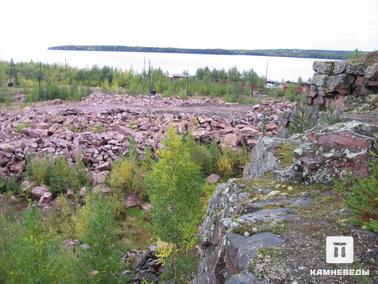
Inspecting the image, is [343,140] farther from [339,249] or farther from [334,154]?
[339,249]

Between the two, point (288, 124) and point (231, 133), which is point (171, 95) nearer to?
point (231, 133)

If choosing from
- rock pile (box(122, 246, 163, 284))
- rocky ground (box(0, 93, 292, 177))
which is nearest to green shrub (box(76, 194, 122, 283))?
rock pile (box(122, 246, 163, 284))

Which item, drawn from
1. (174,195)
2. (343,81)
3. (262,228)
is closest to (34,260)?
(174,195)

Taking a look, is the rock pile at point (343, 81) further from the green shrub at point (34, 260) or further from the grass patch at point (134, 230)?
the green shrub at point (34, 260)

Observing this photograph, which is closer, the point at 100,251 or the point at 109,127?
the point at 100,251

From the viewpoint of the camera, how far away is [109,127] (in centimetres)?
1855

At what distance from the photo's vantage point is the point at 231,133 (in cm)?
1769

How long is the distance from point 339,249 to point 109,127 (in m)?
15.4

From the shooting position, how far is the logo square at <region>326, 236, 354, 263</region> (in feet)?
12.6

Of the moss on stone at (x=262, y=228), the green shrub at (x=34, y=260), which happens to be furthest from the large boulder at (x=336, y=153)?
the green shrub at (x=34, y=260)

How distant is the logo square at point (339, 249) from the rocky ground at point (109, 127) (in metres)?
11.6

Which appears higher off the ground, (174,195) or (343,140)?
(343,140)

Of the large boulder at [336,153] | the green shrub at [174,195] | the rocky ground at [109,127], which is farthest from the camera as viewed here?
the rocky ground at [109,127]

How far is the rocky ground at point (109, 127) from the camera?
609 inches
